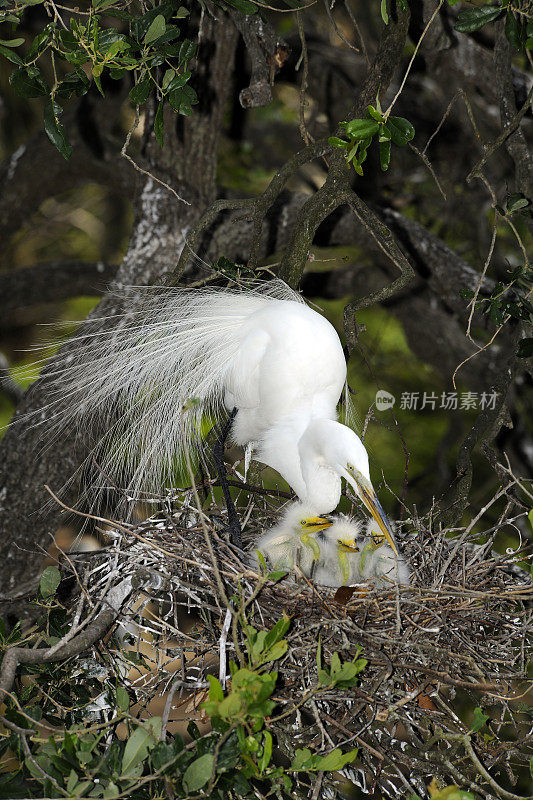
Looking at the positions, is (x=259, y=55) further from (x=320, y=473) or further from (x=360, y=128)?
(x=320, y=473)

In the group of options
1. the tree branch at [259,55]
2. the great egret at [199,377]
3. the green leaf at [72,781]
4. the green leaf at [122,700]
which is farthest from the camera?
the great egret at [199,377]

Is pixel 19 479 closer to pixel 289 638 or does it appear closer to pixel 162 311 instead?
pixel 162 311

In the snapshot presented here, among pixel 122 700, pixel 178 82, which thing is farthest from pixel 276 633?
pixel 178 82

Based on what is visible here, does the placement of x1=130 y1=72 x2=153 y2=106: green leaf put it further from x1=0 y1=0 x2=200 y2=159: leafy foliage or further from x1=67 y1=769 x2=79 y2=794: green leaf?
x1=67 y1=769 x2=79 y2=794: green leaf

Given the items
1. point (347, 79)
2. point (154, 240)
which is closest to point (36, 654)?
point (154, 240)

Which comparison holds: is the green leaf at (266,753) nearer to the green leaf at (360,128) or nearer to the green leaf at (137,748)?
the green leaf at (137,748)

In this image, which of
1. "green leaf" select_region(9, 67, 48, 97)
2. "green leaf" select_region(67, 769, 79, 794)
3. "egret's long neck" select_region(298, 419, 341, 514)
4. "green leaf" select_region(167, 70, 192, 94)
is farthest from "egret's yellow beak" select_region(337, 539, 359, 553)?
"green leaf" select_region(9, 67, 48, 97)

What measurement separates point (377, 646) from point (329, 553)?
350mm

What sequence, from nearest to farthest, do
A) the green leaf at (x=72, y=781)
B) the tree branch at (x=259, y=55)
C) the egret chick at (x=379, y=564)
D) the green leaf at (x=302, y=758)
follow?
1. the green leaf at (x=72, y=781)
2. the green leaf at (x=302, y=758)
3. the egret chick at (x=379, y=564)
4. the tree branch at (x=259, y=55)

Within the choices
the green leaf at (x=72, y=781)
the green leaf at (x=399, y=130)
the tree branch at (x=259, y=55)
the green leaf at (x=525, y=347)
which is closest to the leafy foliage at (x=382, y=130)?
the green leaf at (x=399, y=130)

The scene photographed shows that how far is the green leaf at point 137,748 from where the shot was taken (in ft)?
3.26

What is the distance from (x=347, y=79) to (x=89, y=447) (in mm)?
2022

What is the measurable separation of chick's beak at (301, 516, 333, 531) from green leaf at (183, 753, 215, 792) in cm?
67

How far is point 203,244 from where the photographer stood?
8.47ft
